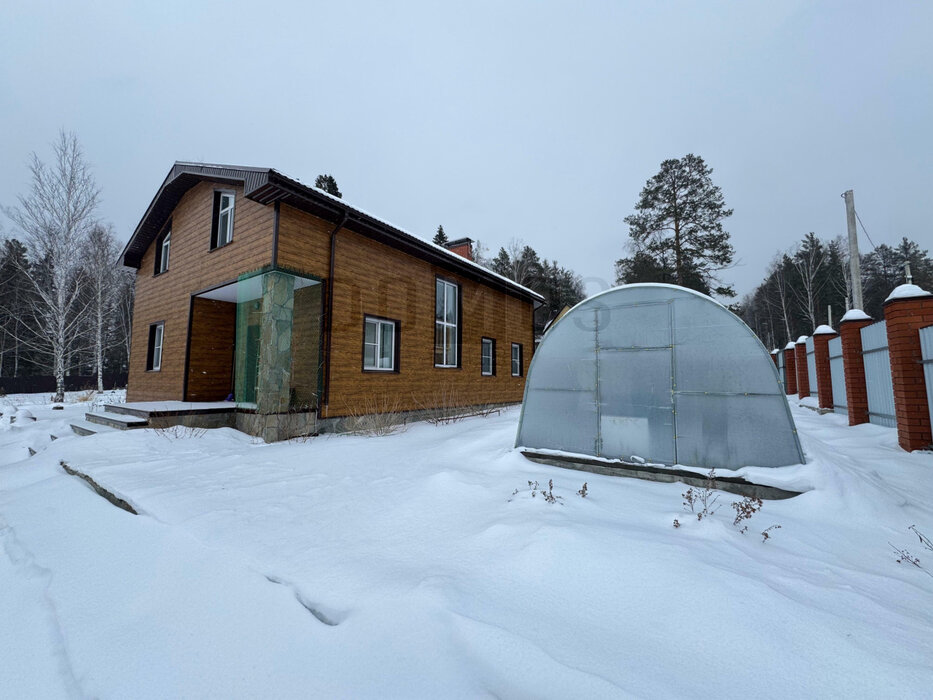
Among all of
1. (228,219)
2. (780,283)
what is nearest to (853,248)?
(228,219)

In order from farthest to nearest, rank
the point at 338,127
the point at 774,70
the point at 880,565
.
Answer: the point at 338,127 → the point at 774,70 → the point at 880,565

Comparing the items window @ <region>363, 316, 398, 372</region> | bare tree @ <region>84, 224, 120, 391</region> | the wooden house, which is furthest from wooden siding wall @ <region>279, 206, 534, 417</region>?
bare tree @ <region>84, 224, 120, 391</region>

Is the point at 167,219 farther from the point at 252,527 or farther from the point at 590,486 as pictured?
the point at 590,486

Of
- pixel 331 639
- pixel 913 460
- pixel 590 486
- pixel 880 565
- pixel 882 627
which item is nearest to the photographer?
pixel 331 639

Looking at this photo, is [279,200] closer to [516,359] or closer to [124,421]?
[124,421]

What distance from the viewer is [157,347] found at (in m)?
10.3

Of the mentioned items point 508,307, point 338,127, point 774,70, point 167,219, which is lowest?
point 508,307

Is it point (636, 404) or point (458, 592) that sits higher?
point (636, 404)

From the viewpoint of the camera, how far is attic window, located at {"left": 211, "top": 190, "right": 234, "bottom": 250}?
28.6 feet

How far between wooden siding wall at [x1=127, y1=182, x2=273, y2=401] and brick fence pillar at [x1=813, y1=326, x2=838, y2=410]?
13.8 metres

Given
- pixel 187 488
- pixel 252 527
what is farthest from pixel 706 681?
pixel 187 488

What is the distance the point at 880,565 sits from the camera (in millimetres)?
2607

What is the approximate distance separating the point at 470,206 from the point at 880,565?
5533 centimetres

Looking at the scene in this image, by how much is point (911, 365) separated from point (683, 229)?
1825cm
